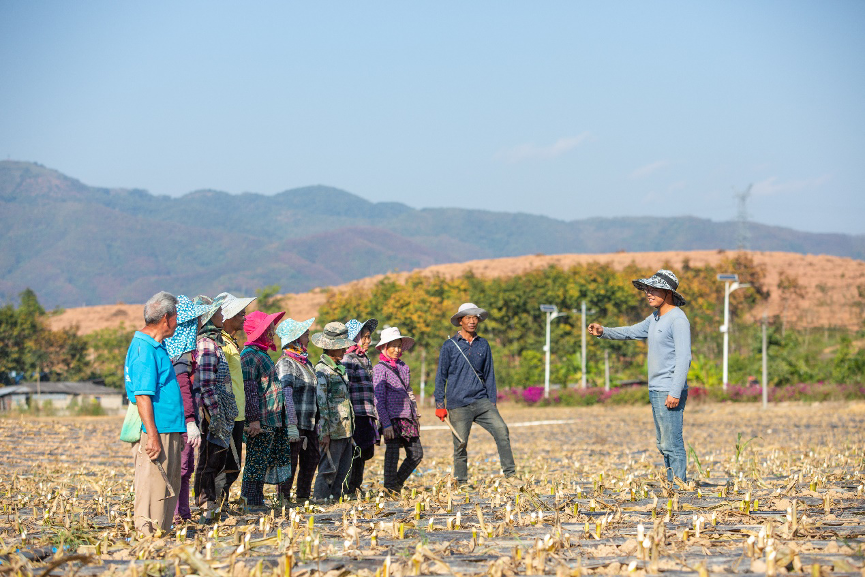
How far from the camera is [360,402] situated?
9.51m

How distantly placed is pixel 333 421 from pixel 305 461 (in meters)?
0.47

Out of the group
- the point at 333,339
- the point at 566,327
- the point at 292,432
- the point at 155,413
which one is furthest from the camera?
the point at 566,327

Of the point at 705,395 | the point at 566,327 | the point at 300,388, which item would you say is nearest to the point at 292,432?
the point at 300,388

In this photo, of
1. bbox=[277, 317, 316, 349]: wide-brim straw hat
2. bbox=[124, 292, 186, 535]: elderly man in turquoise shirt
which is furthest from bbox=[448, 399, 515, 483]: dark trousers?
bbox=[124, 292, 186, 535]: elderly man in turquoise shirt

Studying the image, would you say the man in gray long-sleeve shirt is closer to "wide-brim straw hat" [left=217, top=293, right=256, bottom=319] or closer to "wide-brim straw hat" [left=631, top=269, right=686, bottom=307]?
"wide-brim straw hat" [left=631, top=269, right=686, bottom=307]

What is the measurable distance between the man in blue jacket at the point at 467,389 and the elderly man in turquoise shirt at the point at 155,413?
3.99m

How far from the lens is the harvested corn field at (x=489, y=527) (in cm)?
502

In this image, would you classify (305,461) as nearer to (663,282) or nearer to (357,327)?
(357,327)

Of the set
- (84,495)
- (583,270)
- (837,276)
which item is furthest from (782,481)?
(837,276)

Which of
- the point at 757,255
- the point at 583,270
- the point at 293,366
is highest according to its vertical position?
the point at 757,255

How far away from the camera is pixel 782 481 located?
930cm

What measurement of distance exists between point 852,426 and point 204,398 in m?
20.8

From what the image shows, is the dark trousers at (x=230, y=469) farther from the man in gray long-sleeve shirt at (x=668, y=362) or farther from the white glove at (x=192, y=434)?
the man in gray long-sleeve shirt at (x=668, y=362)

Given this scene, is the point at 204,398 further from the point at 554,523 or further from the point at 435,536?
the point at 554,523
